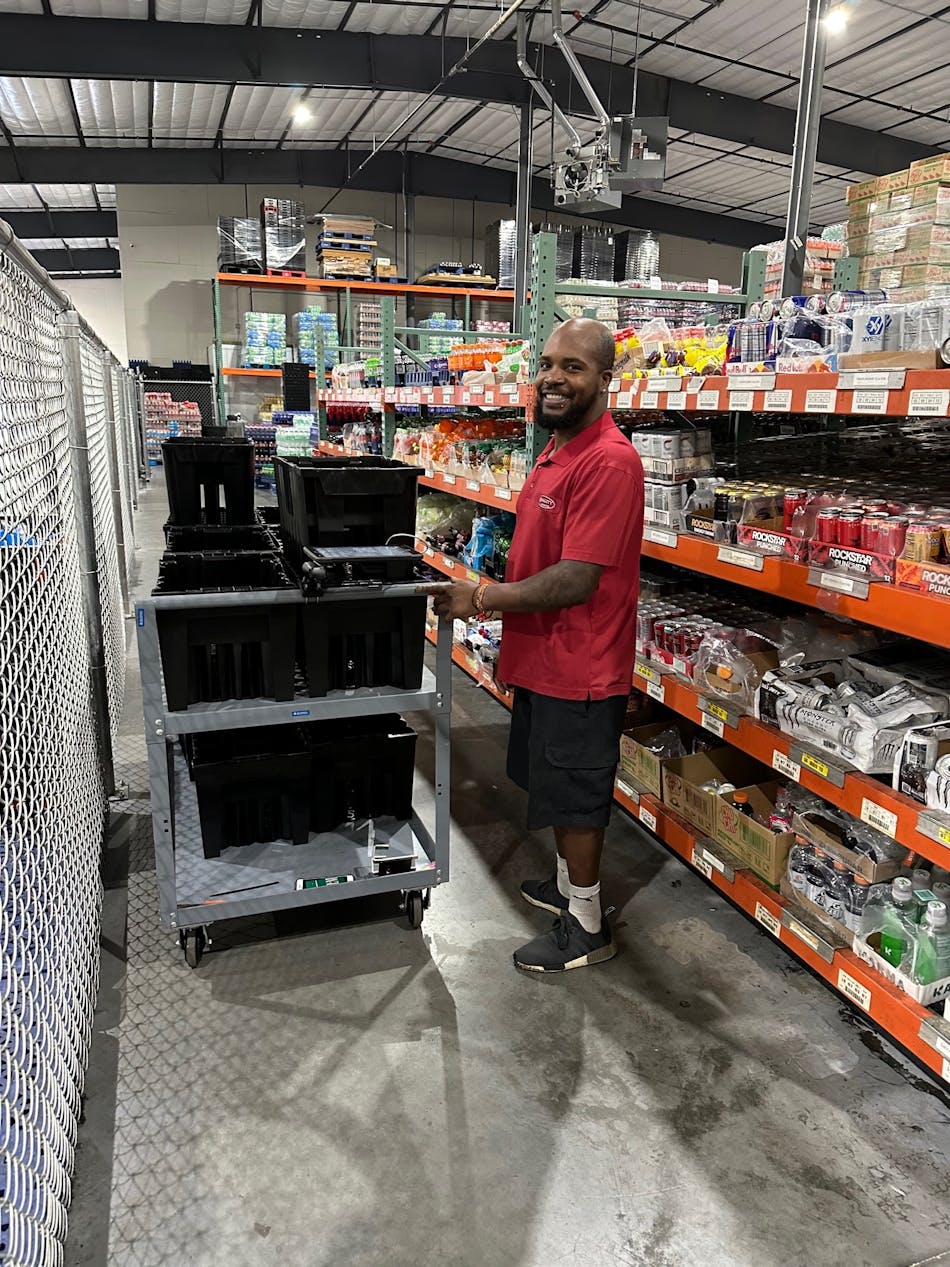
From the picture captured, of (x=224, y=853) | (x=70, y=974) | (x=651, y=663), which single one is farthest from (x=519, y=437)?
(x=70, y=974)

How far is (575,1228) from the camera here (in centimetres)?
180

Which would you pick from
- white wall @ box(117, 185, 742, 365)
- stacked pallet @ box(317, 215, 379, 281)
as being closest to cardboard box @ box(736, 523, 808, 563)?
stacked pallet @ box(317, 215, 379, 281)

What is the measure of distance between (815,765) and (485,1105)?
49.3 inches

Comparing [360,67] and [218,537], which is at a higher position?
[360,67]

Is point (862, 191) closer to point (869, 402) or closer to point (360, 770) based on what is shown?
point (869, 402)

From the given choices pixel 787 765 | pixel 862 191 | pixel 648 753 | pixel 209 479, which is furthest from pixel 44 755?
pixel 862 191

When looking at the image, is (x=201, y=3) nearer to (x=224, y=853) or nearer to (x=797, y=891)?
(x=224, y=853)

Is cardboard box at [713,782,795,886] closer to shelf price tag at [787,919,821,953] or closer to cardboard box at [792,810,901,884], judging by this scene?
cardboard box at [792,810,901,884]

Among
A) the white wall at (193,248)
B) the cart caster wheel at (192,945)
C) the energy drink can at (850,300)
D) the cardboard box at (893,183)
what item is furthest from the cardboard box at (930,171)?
the white wall at (193,248)

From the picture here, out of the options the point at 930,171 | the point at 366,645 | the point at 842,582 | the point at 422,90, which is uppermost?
the point at 422,90

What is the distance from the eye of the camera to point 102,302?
89.0ft

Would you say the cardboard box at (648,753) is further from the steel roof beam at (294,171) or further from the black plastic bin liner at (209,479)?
the steel roof beam at (294,171)

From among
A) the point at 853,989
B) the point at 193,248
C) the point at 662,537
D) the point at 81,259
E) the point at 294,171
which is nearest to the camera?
the point at 853,989

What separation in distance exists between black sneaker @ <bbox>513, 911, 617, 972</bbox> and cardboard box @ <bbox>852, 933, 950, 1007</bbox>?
74 centimetres
